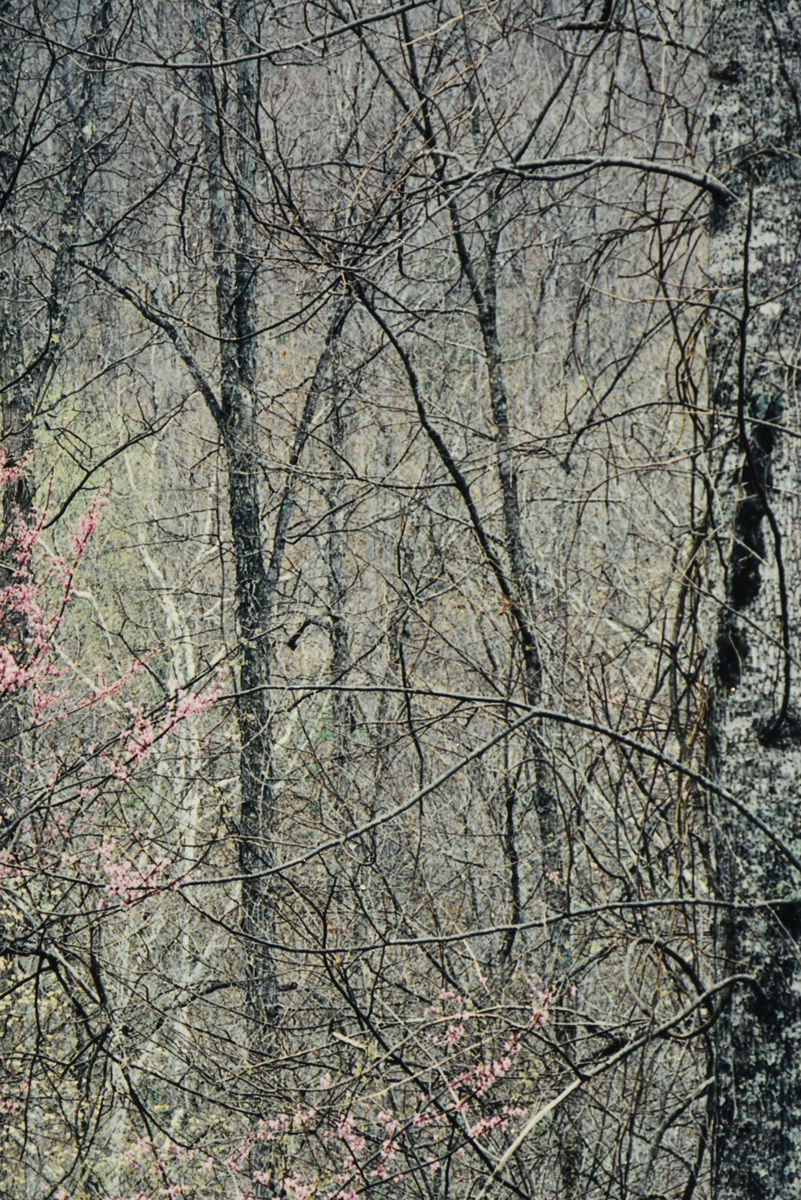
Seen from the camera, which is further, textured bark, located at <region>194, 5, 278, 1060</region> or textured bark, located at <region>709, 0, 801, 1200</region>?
Result: textured bark, located at <region>194, 5, 278, 1060</region>

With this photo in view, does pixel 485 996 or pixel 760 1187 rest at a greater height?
pixel 485 996

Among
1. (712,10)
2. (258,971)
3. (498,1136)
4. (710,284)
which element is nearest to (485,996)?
(498,1136)

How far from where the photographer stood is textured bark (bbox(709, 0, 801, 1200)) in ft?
9.32

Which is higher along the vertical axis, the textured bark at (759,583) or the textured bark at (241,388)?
the textured bark at (241,388)

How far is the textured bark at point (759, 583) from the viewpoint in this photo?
284 cm

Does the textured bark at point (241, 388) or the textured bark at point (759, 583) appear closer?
the textured bark at point (759, 583)

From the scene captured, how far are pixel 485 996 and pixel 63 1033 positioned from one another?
5.71 m

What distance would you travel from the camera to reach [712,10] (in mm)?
3234

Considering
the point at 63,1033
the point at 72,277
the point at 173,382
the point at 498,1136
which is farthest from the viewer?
the point at 173,382

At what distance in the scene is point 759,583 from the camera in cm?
306

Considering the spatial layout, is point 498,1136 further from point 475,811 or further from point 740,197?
point 475,811

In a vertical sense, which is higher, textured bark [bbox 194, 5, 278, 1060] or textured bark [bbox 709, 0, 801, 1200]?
textured bark [bbox 194, 5, 278, 1060]

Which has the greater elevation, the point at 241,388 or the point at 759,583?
the point at 241,388

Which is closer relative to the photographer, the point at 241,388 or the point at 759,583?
the point at 759,583
